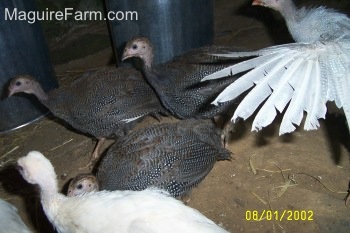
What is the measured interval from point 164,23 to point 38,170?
8.39ft

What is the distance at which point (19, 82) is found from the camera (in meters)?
3.98

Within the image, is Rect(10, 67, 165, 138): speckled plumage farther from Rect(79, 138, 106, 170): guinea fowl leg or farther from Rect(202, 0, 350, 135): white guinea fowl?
Rect(202, 0, 350, 135): white guinea fowl

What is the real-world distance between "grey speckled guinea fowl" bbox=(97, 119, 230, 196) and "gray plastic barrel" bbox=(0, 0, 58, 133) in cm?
199

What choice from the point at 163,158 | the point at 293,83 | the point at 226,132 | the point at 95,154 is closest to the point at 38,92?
the point at 95,154

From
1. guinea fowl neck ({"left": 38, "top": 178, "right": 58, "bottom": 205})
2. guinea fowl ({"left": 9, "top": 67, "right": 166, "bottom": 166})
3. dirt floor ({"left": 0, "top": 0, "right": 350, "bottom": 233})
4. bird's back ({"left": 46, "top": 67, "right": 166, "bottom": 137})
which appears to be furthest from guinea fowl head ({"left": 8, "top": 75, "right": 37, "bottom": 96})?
guinea fowl neck ({"left": 38, "top": 178, "right": 58, "bottom": 205})

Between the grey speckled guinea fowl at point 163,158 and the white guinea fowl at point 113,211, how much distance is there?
483mm

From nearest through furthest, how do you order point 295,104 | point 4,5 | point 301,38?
1. point 295,104
2. point 301,38
3. point 4,5

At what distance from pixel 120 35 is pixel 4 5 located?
1310 mm

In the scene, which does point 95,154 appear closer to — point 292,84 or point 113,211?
point 113,211

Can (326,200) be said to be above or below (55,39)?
below

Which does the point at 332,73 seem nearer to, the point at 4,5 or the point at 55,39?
the point at 4,5

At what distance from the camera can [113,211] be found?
7.46 feet

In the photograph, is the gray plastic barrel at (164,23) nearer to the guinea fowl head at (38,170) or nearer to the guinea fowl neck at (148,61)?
the guinea fowl neck at (148,61)

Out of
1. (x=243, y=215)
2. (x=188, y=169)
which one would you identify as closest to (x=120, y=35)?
(x=188, y=169)
